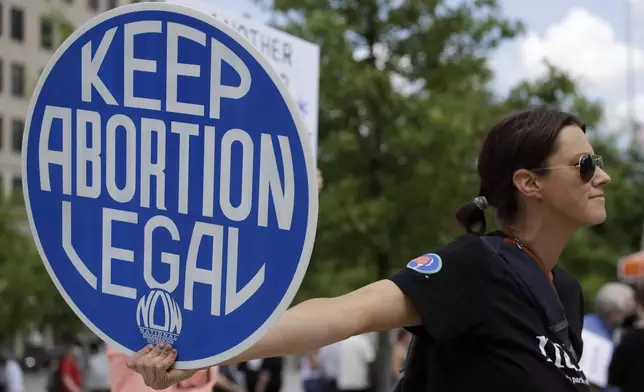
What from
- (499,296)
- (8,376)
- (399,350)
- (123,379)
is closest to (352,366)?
(399,350)

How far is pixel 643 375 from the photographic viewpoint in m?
5.48

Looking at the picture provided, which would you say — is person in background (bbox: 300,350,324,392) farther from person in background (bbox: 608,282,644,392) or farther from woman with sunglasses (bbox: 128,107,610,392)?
woman with sunglasses (bbox: 128,107,610,392)

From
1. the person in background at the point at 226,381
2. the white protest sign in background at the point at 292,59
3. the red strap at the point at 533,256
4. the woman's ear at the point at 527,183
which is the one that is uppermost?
the white protest sign in background at the point at 292,59

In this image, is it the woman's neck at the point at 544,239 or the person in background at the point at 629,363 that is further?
the person in background at the point at 629,363

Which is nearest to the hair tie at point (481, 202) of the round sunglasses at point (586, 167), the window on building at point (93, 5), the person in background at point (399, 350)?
the round sunglasses at point (586, 167)

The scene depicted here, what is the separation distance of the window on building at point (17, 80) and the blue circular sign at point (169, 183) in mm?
50129

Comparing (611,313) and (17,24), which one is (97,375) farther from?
(17,24)

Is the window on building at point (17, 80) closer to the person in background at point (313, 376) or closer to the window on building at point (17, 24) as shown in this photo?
the window on building at point (17, 24)

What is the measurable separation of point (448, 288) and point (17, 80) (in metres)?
50.9

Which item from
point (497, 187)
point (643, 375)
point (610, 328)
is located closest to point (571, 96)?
point (610, 328)

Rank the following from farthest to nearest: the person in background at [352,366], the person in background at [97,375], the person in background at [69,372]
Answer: the person in background at [97,375] < the person in background at [69,372] < the person in background at [352,366]

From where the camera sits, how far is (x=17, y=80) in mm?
50344

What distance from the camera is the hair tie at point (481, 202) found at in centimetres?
241

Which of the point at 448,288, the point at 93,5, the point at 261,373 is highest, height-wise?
the point at 93,5
